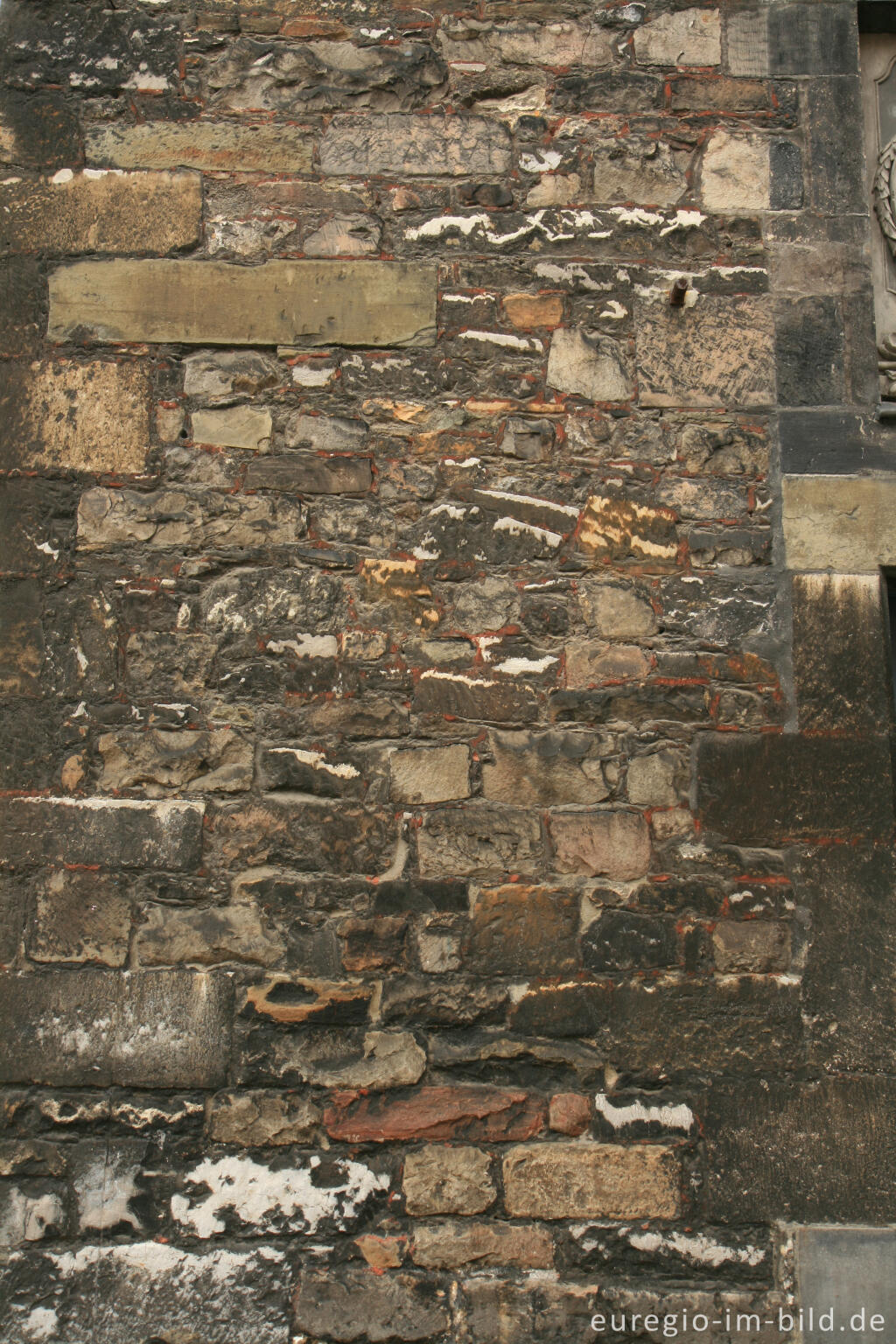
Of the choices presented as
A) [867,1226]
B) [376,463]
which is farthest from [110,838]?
[867,1226]

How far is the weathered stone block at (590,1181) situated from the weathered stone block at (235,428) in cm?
219

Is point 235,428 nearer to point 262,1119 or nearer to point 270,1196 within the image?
point 262,1119

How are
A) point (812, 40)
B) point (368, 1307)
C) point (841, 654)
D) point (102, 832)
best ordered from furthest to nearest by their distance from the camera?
point (812, 40) → point (841, 654) → point (102, 832) → point (368, 1307)

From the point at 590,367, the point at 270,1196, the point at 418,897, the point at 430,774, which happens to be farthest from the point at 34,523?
the point at 270,1196

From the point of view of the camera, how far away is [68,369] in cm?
279

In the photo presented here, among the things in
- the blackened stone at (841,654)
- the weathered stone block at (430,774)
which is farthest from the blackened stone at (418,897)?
the blackened stone at (841,654)

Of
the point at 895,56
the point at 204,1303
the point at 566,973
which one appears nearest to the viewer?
the point at 204,1303

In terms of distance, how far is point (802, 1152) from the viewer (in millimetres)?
2459

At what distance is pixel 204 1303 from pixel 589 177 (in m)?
3.49

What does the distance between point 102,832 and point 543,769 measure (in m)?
1.30

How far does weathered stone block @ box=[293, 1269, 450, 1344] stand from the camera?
7.72 feet

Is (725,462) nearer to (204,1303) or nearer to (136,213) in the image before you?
(136,213)

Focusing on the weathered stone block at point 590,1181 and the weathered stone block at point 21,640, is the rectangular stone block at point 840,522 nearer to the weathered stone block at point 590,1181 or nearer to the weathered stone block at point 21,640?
the weathered stone block at point 590,1181

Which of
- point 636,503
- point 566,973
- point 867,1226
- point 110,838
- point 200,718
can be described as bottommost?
point 867,1226
